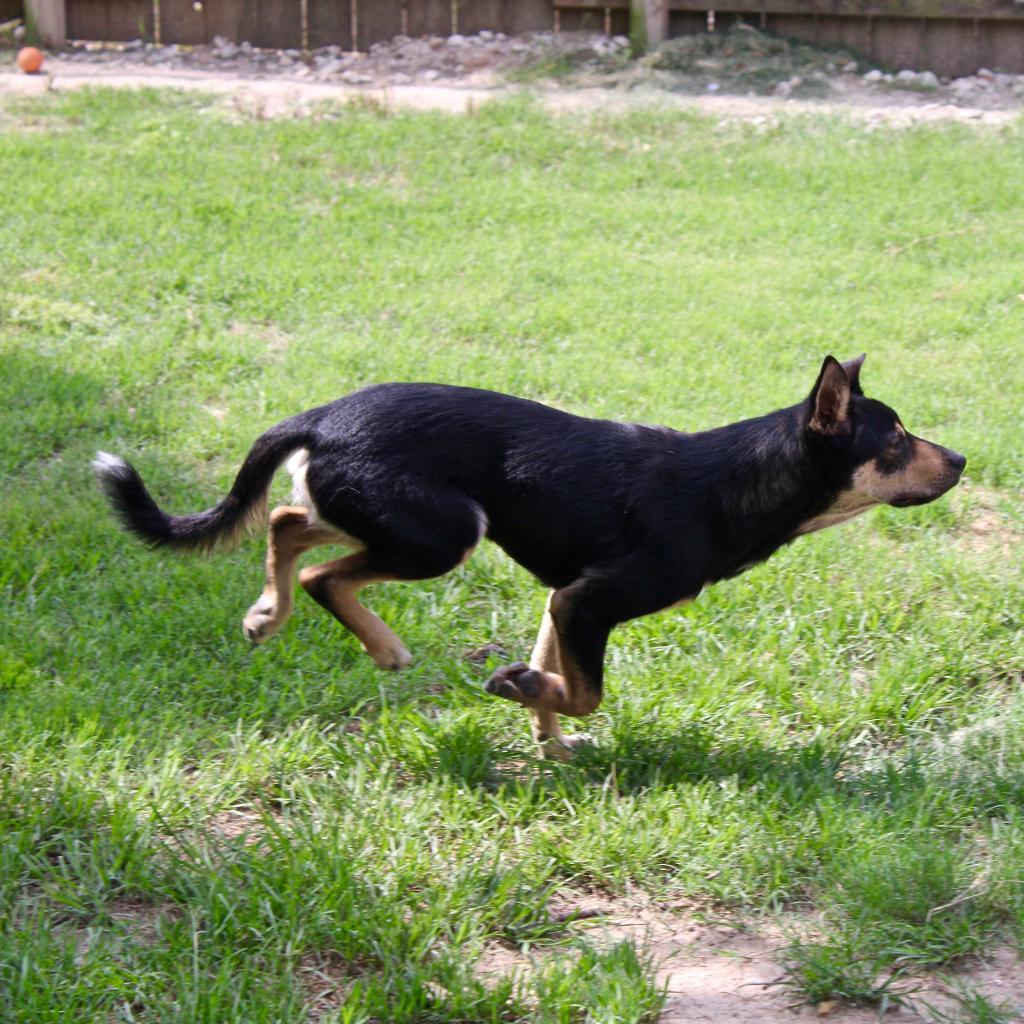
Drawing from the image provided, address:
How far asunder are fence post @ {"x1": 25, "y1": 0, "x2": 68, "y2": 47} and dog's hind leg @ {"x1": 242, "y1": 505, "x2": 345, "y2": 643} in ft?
30.0

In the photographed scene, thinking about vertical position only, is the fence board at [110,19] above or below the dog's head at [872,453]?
above

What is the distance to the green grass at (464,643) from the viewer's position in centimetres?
338

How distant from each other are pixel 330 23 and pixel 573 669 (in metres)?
9.86

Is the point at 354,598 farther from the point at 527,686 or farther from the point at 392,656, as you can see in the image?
the point at 527,686

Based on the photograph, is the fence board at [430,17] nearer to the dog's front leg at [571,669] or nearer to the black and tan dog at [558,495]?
the black and tan dog at [558,495]

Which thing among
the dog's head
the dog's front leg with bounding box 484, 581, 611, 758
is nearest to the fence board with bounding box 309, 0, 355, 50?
the dog's head

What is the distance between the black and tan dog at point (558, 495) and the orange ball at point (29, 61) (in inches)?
323

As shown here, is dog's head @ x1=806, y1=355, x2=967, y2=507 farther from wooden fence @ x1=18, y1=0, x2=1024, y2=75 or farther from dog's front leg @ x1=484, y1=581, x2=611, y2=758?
wooden fence @ x1=18, y1=0, x2=1024, y2=75

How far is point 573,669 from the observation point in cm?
406

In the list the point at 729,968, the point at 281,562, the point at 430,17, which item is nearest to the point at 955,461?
the point at 729,968

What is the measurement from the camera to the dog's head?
4145mm

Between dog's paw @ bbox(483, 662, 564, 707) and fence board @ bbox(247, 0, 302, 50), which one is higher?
fence board @ bbox(247, 0, 302, 50)

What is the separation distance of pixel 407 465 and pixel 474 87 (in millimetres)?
8241

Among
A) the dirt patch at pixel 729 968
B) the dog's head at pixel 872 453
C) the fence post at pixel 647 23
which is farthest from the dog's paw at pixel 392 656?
the fence post at pixel 647 23
